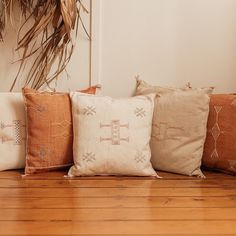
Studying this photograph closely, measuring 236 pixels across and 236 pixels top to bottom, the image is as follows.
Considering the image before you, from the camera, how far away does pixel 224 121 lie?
5.38ft

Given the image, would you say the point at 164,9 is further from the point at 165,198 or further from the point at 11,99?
the point at 165,198

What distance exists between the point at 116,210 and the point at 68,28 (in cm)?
98

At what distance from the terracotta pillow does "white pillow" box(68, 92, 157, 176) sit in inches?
12.9

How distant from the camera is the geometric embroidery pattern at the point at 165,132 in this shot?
1.64m

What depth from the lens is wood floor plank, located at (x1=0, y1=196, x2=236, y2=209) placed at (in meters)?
1.22

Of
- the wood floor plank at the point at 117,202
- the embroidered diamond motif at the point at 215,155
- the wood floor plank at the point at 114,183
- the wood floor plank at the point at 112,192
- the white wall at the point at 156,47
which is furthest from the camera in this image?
the white wall at the point at 156,47

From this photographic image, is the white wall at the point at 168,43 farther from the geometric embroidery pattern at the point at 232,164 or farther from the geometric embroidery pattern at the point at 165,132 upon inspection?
the geometric embroidery pattern at the point at 232,164

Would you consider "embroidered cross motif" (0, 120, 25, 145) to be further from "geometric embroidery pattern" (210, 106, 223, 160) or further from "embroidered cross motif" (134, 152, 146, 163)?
"geometric embroidery pattern" (210, 106, 223, 160)

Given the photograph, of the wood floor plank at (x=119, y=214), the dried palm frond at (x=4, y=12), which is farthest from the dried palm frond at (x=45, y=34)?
the wood floor plank at (x=119, y=214)

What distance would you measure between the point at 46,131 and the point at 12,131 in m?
0.18

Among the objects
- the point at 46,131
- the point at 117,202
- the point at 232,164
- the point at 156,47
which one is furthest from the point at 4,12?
the point at 232,164

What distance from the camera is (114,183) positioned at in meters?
1.51

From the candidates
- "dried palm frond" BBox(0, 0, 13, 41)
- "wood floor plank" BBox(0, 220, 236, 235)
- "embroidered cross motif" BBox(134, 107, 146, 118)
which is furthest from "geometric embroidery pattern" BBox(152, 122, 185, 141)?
"dried palm frond" BBox(0, 0, 13, 41)

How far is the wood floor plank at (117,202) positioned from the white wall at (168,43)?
2.69 feet
